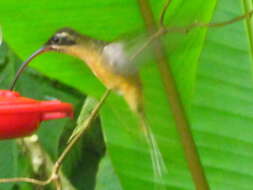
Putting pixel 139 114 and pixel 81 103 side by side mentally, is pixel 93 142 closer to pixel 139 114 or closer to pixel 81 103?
pixel 81 103

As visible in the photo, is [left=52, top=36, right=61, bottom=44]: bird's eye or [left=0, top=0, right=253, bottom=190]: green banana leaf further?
[left=0, top=0, right=253, bottom=190]: green banana leaf

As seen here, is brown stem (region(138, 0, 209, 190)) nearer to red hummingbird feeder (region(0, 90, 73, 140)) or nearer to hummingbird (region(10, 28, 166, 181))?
hummingbird (region(10, 28, 166, 181))

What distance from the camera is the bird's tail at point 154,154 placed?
133 cm

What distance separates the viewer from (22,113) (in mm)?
1071

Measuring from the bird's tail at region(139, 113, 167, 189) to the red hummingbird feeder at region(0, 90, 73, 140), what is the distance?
24cm

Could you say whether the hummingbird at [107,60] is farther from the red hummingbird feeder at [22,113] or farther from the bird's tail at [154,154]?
the red hummingbird feeder at [22,113]

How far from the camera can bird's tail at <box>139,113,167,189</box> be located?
1335 mm

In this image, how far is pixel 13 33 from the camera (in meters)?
1.40

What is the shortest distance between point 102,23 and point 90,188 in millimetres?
1073

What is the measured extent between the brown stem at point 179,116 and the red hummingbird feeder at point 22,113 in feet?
0.83

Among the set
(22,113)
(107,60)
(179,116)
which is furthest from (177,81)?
(22,113)

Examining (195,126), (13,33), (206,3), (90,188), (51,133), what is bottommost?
(90,188)

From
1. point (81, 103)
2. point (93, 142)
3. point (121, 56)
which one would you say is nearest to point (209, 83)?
point (121, 56)

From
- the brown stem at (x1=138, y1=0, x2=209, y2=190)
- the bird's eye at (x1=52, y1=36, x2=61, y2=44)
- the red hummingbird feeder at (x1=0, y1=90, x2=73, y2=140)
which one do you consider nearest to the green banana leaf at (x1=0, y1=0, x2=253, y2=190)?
the brown stem at (x1=138, y1=0, x2=209, y2=190)
